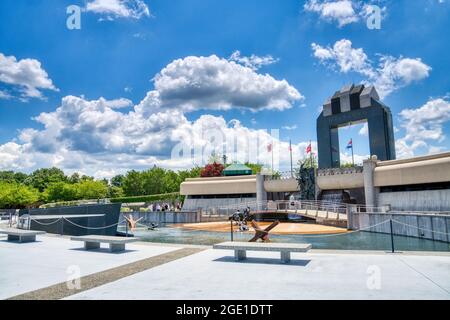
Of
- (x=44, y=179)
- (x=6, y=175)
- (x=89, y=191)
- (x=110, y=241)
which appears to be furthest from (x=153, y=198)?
(x=6, y=175)

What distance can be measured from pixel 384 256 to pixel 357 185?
1215 inches

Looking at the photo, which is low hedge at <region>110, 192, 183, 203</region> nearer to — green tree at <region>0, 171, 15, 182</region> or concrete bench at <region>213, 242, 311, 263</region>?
concrete bench at <region>213, 242, 311, 263</region>

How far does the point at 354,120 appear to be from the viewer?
43.0m

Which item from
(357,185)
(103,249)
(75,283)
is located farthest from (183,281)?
(357,185)

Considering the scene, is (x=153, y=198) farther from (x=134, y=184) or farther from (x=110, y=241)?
(x=110, y=241)

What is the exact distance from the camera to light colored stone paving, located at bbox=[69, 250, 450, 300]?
6.38 m

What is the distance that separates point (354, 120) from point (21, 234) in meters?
39.3

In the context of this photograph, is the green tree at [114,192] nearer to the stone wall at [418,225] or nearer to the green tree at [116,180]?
the green tree at [116,180]

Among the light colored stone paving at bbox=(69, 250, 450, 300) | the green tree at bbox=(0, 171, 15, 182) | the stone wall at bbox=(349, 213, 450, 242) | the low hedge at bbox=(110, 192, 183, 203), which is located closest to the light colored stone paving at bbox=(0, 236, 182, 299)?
the light colored stone paving at bbox=(69, 250, 450, 300)

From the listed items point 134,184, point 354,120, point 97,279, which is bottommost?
point 97,279

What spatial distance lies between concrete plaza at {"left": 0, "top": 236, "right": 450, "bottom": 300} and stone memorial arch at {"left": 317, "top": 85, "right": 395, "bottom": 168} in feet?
107

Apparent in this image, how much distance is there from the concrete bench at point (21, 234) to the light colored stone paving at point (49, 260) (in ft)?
1.32

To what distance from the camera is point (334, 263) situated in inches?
369
